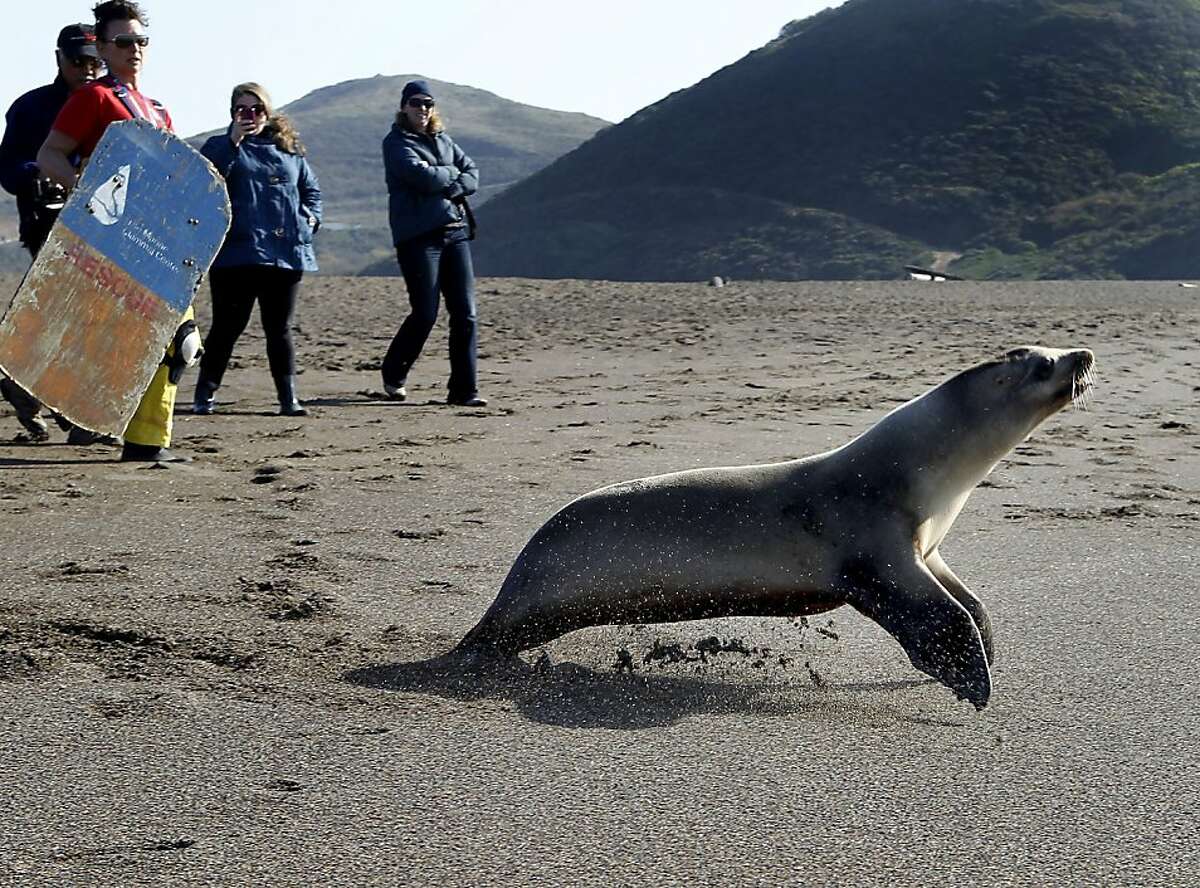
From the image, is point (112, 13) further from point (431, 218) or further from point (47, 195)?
point (431, 218)

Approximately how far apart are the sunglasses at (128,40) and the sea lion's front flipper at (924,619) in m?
4.27

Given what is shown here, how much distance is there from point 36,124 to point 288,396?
108 inches

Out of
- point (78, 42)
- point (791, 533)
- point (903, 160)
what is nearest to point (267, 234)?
point (78, 42)

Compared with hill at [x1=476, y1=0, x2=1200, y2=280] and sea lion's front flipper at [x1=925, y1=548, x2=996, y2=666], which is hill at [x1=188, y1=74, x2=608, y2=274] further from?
sea lion's front flipper at [x1=925, y1=548, x2=996, y2=666]

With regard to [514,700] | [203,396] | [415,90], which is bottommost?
[203,396]

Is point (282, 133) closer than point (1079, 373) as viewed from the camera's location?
No

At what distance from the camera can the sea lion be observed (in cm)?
459

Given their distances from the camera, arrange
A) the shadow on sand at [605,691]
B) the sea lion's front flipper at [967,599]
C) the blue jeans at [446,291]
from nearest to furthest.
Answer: the shadow on sand at [605,691] → the sea lion's front flipper at [967,599] → the blue jeans at [446,291]

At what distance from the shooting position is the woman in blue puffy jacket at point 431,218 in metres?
10.5

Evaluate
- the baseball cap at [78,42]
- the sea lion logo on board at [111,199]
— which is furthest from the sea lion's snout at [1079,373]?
the baseball cap at [78,42]

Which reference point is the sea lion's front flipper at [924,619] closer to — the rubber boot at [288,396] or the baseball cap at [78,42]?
the baseball cap at [78,42]

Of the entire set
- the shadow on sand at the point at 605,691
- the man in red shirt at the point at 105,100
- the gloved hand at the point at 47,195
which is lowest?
the shadow on sand at the point at 605,691

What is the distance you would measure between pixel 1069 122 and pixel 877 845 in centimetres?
8024

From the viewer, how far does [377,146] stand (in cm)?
16512
